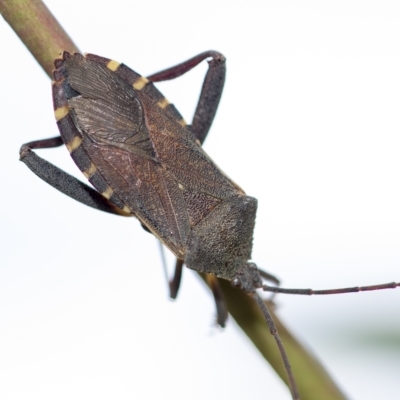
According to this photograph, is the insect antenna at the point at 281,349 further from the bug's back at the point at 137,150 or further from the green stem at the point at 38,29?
the green stem at the point at 38,29

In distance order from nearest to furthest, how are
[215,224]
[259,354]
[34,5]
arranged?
[34,5] < [259,354] < [215,224]

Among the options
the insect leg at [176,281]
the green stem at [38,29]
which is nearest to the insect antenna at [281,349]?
the insect leg at [176,281]

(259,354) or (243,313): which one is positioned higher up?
(243,313)

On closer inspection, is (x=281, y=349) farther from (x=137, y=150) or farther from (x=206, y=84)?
(x=206, y=84)

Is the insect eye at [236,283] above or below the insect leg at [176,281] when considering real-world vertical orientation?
below

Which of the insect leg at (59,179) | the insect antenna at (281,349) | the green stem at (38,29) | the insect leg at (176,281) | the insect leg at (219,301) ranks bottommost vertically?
the insect antenna at (281,349)

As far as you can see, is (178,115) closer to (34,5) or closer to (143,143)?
(143,143)

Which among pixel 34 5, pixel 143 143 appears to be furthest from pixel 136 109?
pixel 34 5

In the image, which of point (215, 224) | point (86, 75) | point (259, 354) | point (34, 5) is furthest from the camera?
point (215, 224)
